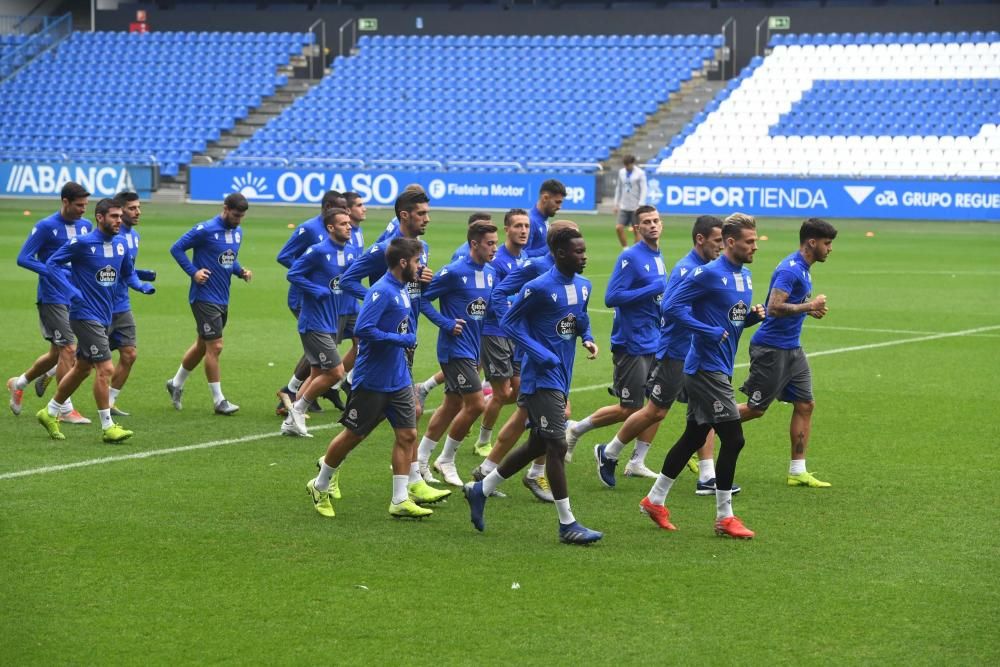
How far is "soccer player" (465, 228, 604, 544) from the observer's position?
9.08 metres

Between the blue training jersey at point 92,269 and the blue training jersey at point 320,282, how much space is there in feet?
5.23

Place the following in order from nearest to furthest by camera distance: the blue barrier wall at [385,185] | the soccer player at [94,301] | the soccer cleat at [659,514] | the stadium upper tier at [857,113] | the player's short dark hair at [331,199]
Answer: the soccer cleat at [659,514]
the soccer player at [94,301]
the player's short dark hair at [331,199]
the blue barrier wall at [385,185]
the stadium upper tier at [857,113]

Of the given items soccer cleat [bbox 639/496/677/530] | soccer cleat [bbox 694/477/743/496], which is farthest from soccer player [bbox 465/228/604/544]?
soccer cleat [bbox 694/477/743/496]

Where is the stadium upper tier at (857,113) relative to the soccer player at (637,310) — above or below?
above

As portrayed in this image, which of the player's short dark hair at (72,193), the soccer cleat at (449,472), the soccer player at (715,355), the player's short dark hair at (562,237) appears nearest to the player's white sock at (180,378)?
the player's short dark hair at (72,193)

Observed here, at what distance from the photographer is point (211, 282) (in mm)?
14000

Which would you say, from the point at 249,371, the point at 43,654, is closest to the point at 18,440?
the point at 249,371

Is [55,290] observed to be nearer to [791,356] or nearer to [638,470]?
[638,470]

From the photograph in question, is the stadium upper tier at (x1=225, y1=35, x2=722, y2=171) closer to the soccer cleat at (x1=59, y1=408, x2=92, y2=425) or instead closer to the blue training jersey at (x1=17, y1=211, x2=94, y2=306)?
the blue training jersey at (x1=17, y1=211, x2=94, y2=306)

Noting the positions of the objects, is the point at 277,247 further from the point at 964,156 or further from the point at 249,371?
the point at 964,156

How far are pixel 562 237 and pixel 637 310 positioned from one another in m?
1.96

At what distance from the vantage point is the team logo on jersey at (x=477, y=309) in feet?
37.0

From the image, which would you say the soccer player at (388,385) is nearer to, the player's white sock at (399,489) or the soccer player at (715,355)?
the player's white sock at (399,489)

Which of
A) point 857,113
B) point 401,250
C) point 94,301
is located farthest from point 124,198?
point 857,113
